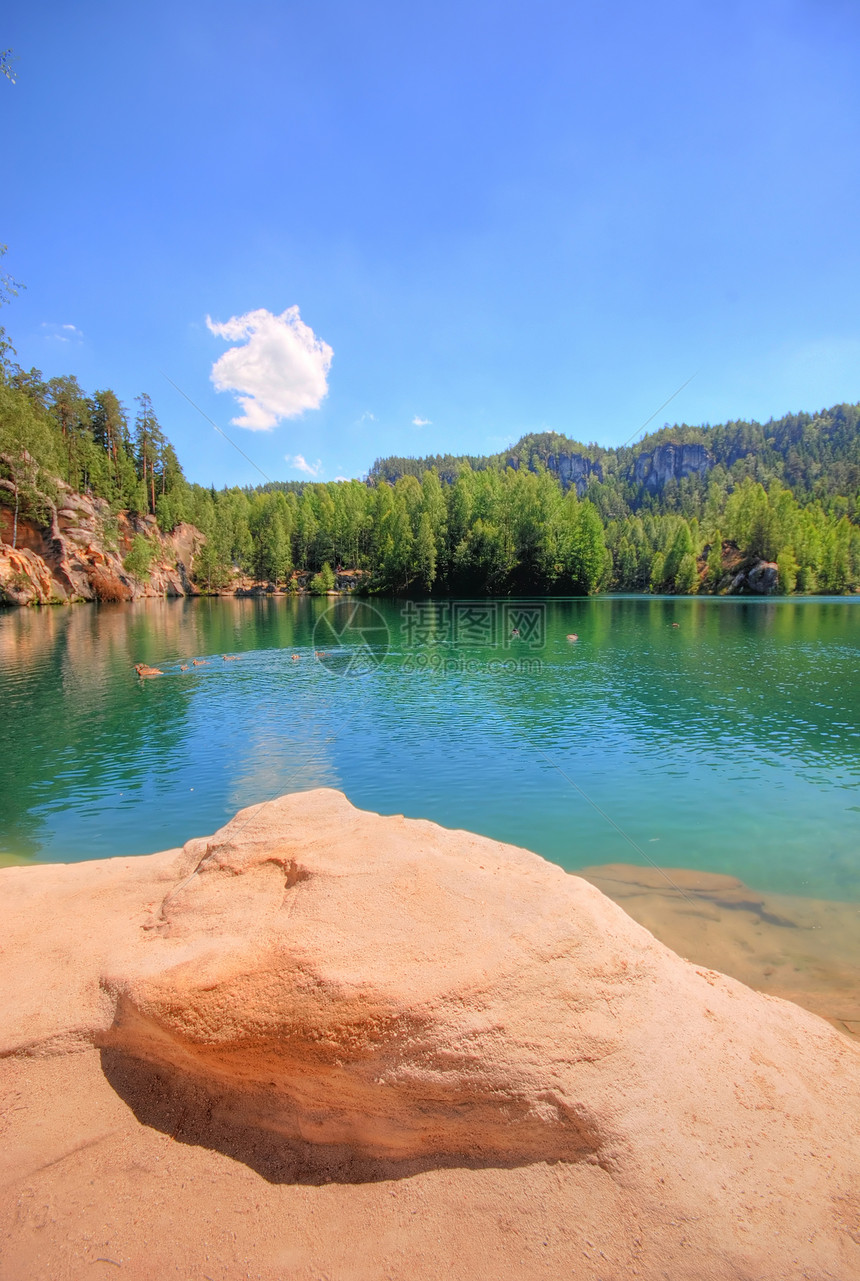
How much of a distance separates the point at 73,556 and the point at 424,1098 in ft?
280

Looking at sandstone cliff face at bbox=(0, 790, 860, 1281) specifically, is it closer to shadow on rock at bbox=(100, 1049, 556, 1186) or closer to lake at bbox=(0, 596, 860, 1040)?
shadow on rock at bbox=(100, 1049, 556, 1186)

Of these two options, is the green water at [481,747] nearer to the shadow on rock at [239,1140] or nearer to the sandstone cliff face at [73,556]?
the shadow on rock at [239,1140]

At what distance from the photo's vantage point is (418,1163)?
352 cm

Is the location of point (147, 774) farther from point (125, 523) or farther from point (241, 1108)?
point (125, 523)

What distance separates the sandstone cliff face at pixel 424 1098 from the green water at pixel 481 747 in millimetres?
5868

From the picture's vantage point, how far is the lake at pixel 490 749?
10.8m

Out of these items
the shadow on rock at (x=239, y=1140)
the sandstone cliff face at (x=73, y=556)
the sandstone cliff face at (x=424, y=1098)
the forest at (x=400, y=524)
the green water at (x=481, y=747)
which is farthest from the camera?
the forest at (x=400, y=524)

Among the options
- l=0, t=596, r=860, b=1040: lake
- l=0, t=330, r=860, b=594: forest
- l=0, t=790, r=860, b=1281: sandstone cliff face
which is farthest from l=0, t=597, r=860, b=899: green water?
l=0, t=330, r=860, b=594: forest

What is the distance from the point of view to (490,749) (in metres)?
16.5

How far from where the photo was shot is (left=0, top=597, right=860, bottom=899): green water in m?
11.1

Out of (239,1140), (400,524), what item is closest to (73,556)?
(400,524)

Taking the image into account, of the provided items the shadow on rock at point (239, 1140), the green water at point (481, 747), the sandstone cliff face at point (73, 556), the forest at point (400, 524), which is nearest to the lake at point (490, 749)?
the green water at point (481, 747)

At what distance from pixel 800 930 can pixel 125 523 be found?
103 meters

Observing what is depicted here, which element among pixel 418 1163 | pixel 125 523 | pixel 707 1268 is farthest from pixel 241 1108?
pixel 125 523
